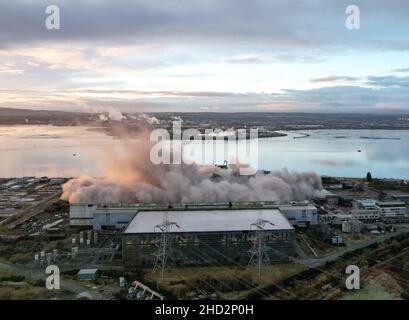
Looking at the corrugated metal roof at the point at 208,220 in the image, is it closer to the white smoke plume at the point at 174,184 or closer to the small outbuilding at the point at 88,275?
the small outbuilding at the point at 88,275

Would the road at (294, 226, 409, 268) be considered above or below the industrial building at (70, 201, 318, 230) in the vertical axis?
below

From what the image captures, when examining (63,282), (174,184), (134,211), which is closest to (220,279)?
(63,282)

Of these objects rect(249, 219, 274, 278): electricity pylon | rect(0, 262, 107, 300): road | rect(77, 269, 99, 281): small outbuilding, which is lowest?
rect(0, 262, 107, 300): road

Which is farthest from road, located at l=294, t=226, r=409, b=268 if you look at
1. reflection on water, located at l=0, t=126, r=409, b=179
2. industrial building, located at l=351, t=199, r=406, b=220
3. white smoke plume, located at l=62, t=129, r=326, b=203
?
reflection on water, located at l=0, t=126, r=409, b=179

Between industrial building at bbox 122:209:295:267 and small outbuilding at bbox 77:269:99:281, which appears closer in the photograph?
small outbuilding at bbox 77:269:99:281

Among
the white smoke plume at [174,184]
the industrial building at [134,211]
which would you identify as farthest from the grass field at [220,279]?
the white smoke plume at [174,184]

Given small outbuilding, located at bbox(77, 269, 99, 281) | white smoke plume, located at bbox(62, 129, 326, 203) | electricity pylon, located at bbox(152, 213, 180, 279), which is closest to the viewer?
small outbuilding, located at bbox(77, 269, 99, 281)

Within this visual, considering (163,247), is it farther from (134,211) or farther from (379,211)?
(379,211)

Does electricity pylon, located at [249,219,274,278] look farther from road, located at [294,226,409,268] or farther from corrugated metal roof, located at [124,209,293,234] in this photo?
road, located at [294,226,409,268]
